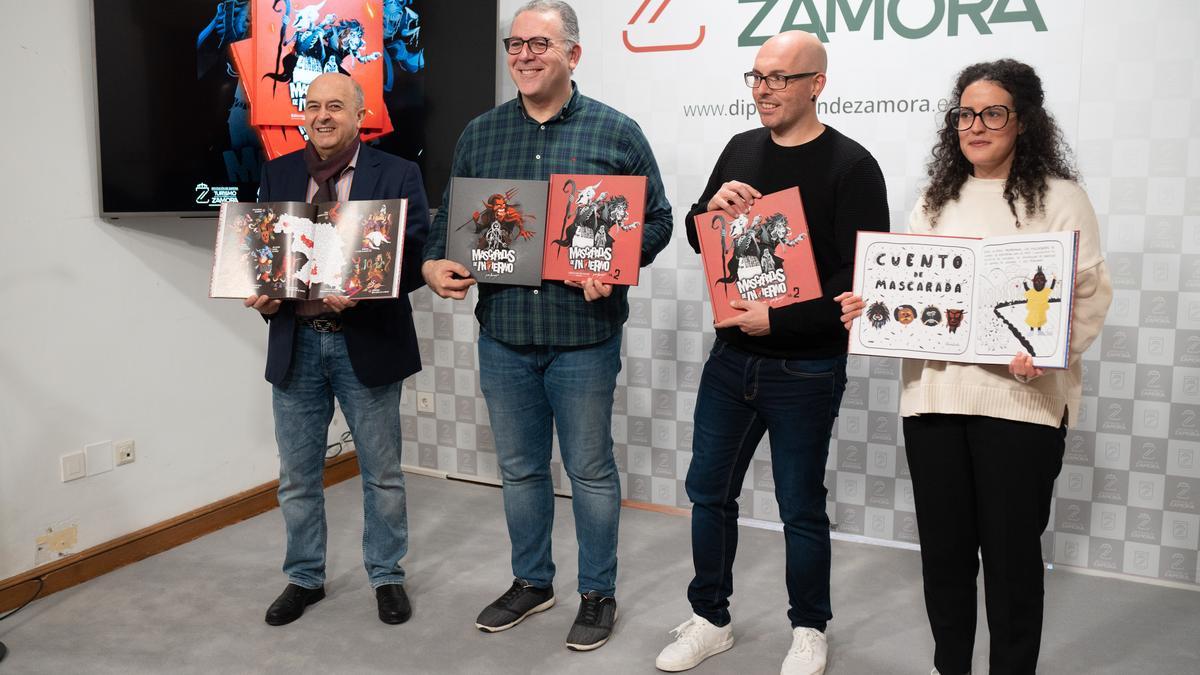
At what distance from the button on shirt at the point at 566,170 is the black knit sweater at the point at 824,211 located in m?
0.36

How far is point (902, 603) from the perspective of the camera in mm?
2943

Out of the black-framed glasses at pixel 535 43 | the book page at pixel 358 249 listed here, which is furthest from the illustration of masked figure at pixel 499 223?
the black-framed glasses at pixel 535 43

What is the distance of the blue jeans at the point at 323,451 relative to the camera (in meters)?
2.68

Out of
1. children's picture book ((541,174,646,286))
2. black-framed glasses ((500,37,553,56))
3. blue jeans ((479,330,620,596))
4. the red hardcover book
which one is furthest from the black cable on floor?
black-framed glasses ((500,37,553,56))

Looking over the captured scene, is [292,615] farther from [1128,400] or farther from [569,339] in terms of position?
[1128,400]

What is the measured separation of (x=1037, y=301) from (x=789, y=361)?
0.57 m

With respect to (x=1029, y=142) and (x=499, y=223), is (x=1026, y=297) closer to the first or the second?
(x=1029, y=142)

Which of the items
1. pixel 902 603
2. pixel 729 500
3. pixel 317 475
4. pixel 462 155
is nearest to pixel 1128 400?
pixel 902 603

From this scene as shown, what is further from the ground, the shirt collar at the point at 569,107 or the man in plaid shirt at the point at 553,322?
the shirt collar at the point at 569,107

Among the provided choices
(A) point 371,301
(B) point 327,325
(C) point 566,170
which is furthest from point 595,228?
(B) point 327,325

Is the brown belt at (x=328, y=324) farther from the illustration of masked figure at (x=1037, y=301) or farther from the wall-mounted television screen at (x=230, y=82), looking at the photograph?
the illustration of masked figure at (x=1037, y=301)

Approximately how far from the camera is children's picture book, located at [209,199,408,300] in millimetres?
2490

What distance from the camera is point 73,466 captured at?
3.02m

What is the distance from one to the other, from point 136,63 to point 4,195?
1.85 ft
